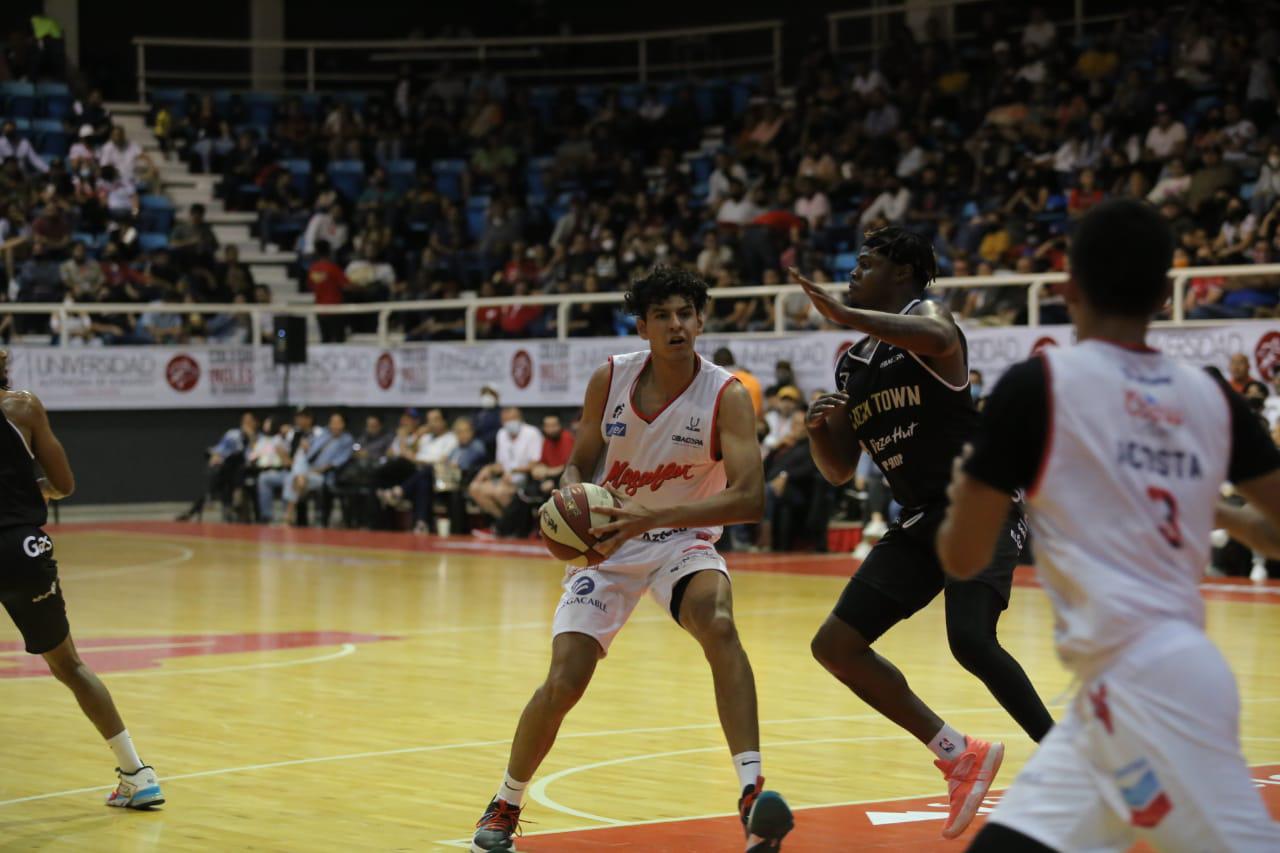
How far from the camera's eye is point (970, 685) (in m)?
10.1

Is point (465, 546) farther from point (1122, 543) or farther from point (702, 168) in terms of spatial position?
point (1122, 543)

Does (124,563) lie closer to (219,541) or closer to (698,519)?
(219,541)

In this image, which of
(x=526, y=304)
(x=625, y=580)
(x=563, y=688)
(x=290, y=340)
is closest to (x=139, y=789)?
(x=563, y=688)

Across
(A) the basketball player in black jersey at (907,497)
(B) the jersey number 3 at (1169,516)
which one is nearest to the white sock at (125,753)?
(A) the basketball player in black jersey at (907,497)

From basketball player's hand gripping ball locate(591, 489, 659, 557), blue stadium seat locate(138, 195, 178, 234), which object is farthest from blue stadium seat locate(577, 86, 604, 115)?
basketball player's hand gripping ball locate(591, 489, 659, 557)

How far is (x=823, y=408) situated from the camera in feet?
19.9

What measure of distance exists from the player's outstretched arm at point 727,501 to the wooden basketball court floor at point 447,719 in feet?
3.71

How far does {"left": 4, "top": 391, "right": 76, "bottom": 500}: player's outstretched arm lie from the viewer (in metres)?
6.88

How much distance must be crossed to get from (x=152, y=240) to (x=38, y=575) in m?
21.9

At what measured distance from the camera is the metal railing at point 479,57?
30.5 meters

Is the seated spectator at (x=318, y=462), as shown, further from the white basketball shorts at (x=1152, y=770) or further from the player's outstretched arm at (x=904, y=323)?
the white basketball shorts at (x=1152, y=770)

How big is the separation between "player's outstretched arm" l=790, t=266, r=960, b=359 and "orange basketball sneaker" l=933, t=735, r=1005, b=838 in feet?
4.53

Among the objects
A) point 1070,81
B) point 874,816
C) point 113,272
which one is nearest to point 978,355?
point 1070,81

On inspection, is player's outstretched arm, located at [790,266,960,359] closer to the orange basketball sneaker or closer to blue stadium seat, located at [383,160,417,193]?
the orange basketball sneaker
